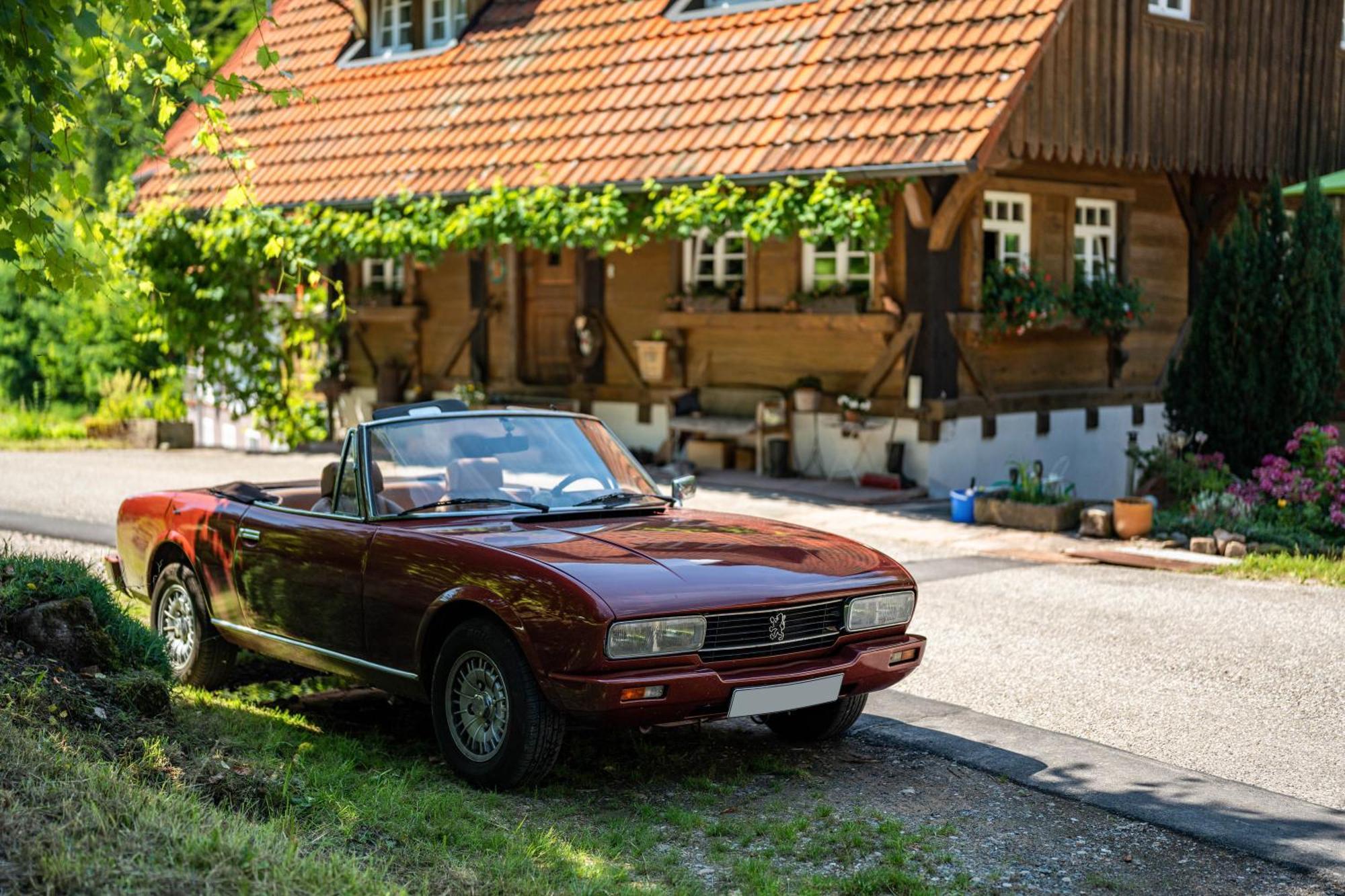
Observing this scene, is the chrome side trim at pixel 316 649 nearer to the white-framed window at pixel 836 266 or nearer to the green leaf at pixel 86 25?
the green leaf at pixel 86 25

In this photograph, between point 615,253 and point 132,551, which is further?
point 615,253

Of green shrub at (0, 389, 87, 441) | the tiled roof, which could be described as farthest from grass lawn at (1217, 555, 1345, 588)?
green shrub at (0, 389, 87, 441)

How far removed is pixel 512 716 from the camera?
5.74 m

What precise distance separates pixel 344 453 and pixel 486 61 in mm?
14211

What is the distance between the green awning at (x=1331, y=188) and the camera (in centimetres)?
1596

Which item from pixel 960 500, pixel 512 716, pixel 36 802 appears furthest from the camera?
pixel 960 500

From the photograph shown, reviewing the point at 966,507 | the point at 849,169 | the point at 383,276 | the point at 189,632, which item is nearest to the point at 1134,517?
the point at 966,507

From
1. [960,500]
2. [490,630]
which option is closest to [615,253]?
[960,500]

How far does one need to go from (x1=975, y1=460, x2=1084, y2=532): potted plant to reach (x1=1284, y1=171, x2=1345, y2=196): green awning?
426 centimetres

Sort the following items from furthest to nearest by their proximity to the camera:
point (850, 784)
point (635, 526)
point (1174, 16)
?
point (1174, 16) → point (635, 526) → point (850, 784)

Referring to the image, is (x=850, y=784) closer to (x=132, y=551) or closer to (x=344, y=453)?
(x=344, y=453)

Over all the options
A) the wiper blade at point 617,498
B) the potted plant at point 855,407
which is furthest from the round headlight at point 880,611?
the potted plant at point 855,407

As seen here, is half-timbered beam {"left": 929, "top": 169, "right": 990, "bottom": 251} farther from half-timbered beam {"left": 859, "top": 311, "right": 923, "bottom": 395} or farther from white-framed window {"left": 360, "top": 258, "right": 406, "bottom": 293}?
white-framed window {"left": 360, "top": 258, "right": 406, "bottom": 293}

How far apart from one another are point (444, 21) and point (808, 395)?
901 centimetres
